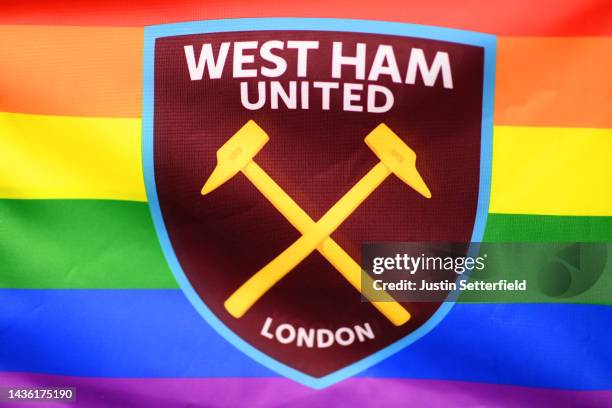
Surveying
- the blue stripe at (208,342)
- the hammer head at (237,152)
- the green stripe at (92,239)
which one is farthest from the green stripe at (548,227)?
the hammer head at (237,152)

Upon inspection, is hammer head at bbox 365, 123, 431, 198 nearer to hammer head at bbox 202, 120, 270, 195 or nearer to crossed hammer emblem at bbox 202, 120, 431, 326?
crossed hammer emblem at bbox 202, 120, 431, 326

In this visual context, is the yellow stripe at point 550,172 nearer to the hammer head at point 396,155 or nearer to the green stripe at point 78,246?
the hammer head at point 396,155

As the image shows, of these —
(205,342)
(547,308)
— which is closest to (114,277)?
(205,342)

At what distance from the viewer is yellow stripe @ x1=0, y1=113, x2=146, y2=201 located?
2154 millimetres

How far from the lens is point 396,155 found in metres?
2.14

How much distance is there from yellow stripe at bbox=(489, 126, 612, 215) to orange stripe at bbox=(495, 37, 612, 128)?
0.03m

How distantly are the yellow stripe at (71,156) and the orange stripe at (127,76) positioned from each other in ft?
0.10

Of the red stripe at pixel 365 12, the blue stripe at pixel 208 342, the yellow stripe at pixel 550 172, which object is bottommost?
the blue stripe at pixel 208 342

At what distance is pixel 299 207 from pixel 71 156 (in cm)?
62

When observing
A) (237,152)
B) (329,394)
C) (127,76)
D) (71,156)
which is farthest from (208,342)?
(127,76)

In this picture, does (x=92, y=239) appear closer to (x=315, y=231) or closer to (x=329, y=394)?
(x=315, y=231)

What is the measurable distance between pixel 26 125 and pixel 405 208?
3.36 ft

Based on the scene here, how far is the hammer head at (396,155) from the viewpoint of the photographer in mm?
2133

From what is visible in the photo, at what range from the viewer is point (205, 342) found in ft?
7.15
